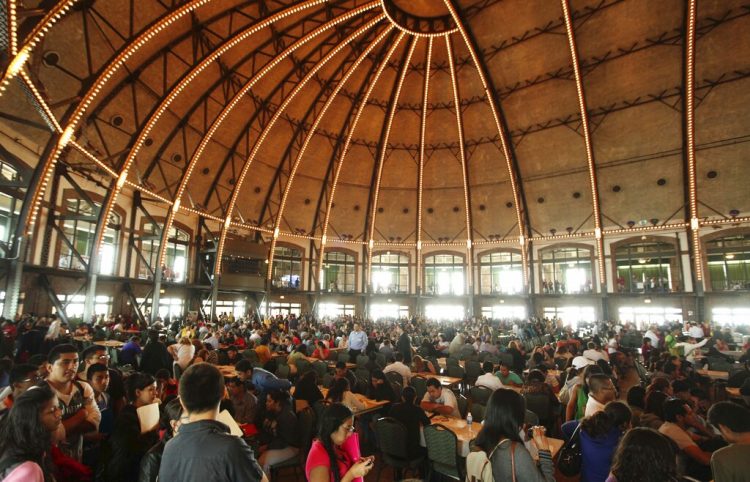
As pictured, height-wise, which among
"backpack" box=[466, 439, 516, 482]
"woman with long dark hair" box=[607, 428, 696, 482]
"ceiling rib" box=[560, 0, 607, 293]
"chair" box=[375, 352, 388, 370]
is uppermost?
"ceiling rib" box=[560, 0, 607, 293]

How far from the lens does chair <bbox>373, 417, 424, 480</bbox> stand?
5.55 metres

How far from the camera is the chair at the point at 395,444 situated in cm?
555

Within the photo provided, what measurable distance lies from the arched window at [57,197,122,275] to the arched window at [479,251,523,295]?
22.3 m

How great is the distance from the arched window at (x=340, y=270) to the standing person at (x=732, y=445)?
2694 cm

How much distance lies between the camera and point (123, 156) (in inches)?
661

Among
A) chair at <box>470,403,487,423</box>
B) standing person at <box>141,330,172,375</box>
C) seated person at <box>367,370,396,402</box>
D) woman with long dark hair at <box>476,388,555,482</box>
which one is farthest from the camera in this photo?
standing person at <box>141,330,172,375</box>

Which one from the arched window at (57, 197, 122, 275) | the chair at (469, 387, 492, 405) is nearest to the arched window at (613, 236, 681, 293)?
the chair at (469, 387, 492, 405)

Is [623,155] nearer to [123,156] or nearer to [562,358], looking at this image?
[562,358]

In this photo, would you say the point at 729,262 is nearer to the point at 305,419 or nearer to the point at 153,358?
the point at 305,419

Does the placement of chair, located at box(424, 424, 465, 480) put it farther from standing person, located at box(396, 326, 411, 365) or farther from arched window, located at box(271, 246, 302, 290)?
arched window, located at box(271, 246, 302, 290)

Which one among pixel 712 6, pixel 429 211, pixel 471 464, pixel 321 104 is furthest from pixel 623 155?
pixel 471 464

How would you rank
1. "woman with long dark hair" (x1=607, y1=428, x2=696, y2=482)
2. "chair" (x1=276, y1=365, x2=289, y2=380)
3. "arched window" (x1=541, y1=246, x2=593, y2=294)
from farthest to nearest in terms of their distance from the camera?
"arched window" (x1=541, y1=246, x2=593, y2=294), "chair" (x1=276, y1=365, x2=289, y2=380), "woman with long dark hair" (x1=607, y1=428, x2=696, y2=482)

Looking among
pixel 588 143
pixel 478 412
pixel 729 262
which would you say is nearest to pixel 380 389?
pixel 478 412

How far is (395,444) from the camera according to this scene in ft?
18.4
